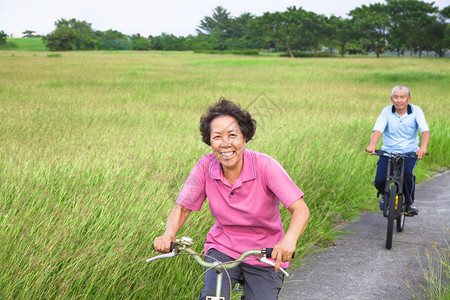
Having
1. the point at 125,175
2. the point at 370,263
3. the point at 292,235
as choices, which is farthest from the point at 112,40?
the point at 292,235

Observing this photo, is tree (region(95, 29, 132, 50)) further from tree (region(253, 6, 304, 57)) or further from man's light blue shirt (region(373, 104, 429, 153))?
man's light blue shirt (region(373, 104, 429, 153))

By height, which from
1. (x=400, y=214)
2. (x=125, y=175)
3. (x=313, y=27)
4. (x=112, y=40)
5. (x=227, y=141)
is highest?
(x=313, y=27)

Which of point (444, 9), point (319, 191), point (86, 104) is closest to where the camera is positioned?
point (319, 191)

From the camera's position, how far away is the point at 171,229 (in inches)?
99.6

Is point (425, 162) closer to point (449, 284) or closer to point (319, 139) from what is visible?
point (319, 139)

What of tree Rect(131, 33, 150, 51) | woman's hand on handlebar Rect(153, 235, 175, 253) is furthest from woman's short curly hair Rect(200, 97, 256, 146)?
tree Rect(131, 33, 150, 51)

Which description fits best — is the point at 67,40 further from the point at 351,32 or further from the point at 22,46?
the point at 351,32

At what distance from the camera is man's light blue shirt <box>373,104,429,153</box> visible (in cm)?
549

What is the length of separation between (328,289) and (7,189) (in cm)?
303

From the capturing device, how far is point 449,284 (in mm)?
3908

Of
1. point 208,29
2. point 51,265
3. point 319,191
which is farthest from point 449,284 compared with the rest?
point 208,29

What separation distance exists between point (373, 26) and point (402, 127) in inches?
3221

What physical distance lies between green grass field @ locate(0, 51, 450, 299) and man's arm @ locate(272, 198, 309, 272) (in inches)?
49.8

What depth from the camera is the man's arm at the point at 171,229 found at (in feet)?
7.44
